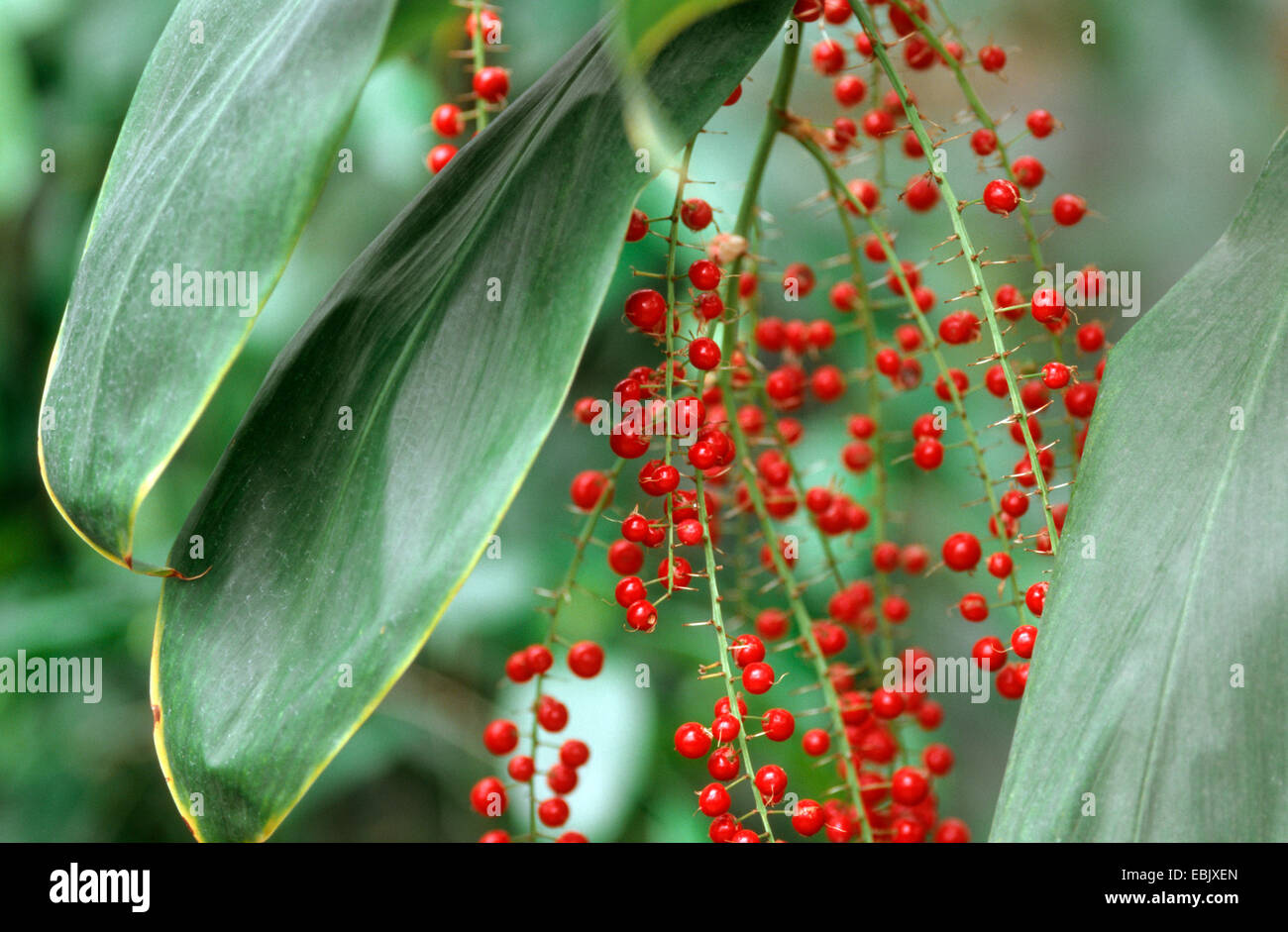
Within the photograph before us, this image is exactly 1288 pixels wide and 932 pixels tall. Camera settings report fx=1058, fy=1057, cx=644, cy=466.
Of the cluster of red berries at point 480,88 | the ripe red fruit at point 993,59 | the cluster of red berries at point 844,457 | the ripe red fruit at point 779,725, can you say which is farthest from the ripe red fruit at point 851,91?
the ripe red fruit at point 779,725

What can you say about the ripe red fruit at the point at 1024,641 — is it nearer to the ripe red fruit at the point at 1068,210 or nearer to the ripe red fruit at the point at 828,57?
the ripe red fruit at the point at 1068,210

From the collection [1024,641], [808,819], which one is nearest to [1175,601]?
[1024,641]

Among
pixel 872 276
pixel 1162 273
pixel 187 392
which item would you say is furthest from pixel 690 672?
pixel 1162 273

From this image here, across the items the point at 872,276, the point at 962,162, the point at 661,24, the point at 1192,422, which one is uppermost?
the point at 962,162

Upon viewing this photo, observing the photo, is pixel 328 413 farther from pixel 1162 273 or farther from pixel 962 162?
pixel 1162 273

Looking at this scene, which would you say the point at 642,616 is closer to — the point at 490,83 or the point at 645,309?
the point at 645,309

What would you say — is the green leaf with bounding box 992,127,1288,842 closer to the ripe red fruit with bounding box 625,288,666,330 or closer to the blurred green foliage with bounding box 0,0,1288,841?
the ripe red fruit with bounding box 625,288,666,330
